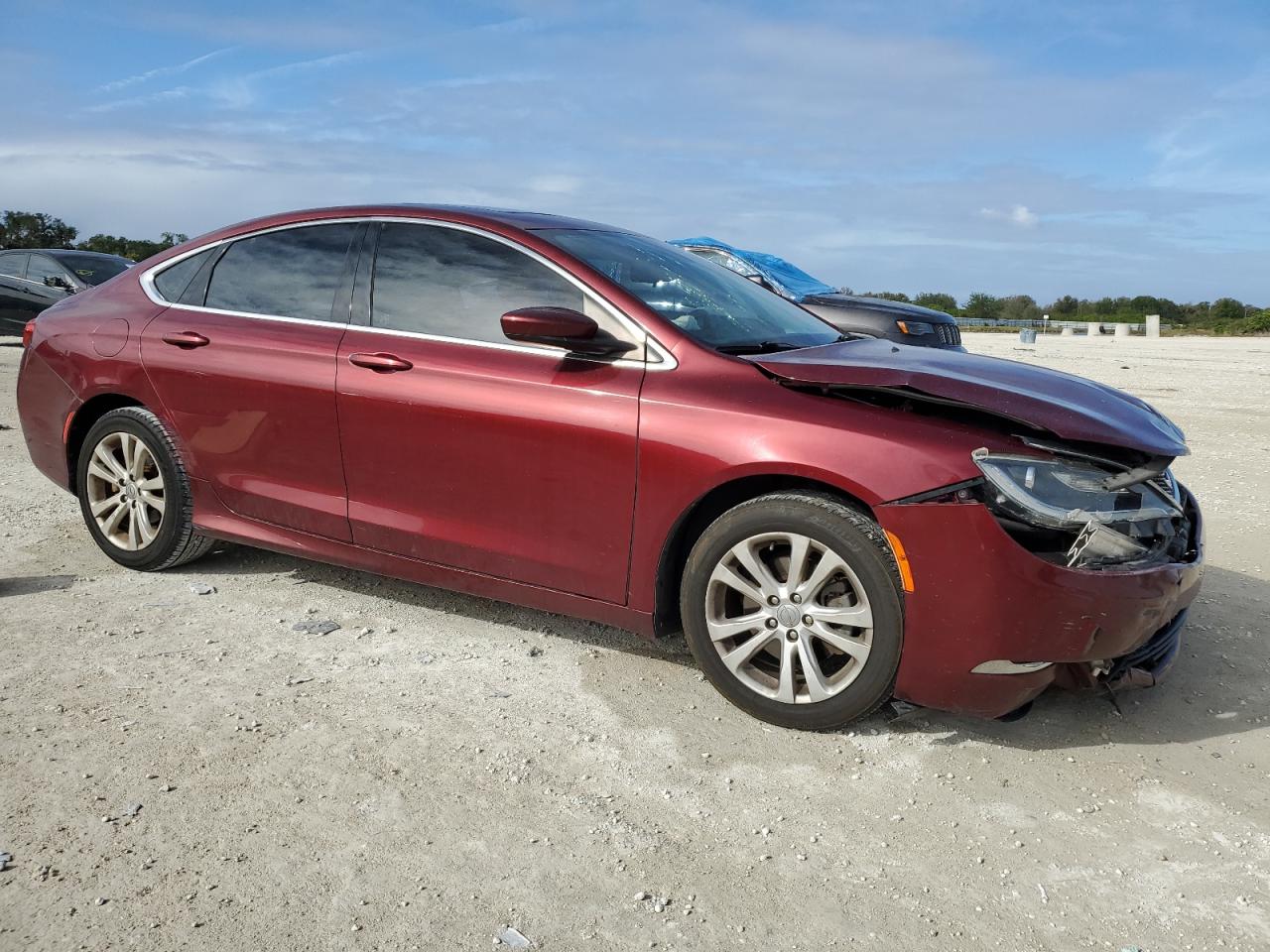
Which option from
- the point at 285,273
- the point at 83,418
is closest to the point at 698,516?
the point at 285,273

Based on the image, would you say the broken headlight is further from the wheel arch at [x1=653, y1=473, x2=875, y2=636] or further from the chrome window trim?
the chrome window trim

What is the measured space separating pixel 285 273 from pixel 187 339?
538 millimetres

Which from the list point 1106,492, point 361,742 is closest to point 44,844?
point 361,742

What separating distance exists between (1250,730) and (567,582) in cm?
235

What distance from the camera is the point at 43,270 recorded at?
599 inches

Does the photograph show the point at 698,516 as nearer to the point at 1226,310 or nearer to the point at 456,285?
the point at 456,285

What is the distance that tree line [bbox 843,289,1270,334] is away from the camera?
144 feet

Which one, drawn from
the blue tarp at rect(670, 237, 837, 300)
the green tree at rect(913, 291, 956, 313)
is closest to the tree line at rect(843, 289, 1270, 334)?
the green tree at rect(913, 291, 956, 313)

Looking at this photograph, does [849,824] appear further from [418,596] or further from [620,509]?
[418,596]

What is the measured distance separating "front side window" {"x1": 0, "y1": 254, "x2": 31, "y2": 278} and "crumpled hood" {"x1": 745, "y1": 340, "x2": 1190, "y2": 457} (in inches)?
601

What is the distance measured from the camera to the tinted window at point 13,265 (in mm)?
15539

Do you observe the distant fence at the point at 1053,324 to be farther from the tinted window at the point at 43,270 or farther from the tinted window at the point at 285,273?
the tinted window at the point at 285,273

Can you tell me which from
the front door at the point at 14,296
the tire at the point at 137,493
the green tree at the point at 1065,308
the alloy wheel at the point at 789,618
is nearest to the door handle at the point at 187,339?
the tire at the point at 137,493

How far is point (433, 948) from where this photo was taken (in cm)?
234
